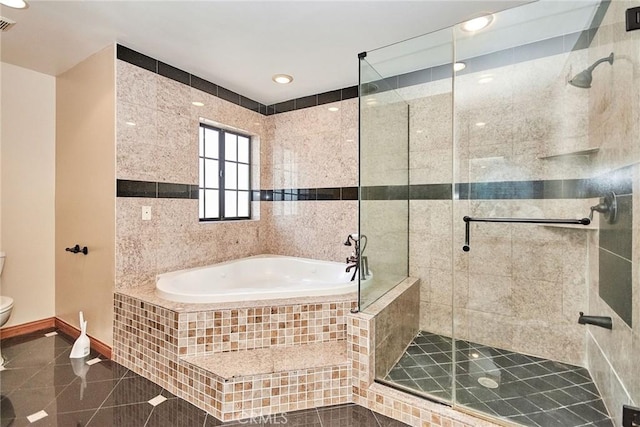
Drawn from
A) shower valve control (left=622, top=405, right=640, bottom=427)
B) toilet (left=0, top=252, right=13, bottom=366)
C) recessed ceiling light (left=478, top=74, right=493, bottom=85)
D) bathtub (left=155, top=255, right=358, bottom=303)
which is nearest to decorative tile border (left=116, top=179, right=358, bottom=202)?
bathtub (left=155, top=255, right=358, bottom=303)

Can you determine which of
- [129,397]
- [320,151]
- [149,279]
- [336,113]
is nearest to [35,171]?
[149,279]

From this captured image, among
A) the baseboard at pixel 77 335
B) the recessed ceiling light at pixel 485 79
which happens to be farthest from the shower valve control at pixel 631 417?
the baseboard at pixel 77 335

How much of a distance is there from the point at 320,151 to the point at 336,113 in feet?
1.43

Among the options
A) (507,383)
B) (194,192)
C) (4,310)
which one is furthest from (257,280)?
(507,383)

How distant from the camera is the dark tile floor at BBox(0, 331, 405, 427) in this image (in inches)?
63.5

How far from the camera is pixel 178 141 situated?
273cm

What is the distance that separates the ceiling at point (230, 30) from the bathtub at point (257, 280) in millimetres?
1833

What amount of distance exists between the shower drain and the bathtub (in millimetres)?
970

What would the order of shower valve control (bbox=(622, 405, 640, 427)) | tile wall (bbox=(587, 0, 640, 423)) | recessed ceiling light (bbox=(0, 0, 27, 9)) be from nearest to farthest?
shower valve control (bbox=(622, 405, 640, 427))
tile wall (bbox=(587, 0, 640, 423))
recessed ceiling light (bbox=(0, 0, 27, 9))

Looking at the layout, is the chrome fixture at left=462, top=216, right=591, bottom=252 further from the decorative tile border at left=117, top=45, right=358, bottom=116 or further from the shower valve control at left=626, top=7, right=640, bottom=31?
the decorative tile border at left=117, top=45, right=358, bottom=116

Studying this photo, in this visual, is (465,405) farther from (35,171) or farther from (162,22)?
(35,171)

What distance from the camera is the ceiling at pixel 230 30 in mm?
1866

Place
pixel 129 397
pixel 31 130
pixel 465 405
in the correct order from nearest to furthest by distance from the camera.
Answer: pixel 465 405 < pixel 129 397 < pixel 31 130

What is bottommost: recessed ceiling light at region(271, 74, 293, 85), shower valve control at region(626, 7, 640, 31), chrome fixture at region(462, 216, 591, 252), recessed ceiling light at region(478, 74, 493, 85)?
chrome fixture at region(462, 216, 591, 252)
